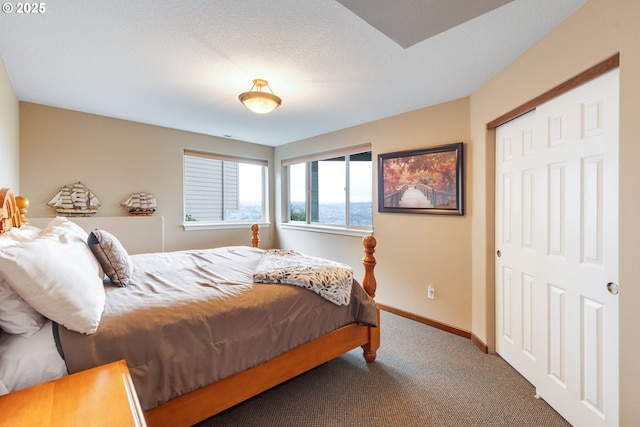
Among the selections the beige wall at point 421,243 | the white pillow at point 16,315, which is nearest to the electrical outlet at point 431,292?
the beige wall at point 421,243

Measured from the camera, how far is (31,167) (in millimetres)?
2922

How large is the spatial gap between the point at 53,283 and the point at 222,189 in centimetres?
351

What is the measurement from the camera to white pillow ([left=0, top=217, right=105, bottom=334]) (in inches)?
41.8

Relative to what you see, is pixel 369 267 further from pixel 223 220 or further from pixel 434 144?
pixel 223 220

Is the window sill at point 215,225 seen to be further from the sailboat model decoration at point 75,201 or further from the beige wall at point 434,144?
the sailboat model decoration at point 75,201

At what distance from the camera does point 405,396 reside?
184 cm

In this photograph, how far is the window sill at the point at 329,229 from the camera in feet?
11.9

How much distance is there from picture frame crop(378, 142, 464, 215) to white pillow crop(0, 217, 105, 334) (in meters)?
2.81

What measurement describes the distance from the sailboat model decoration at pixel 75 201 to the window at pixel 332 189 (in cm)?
274

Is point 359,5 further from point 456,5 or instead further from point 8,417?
point 8,417

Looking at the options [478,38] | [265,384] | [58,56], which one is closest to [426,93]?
[478,38]

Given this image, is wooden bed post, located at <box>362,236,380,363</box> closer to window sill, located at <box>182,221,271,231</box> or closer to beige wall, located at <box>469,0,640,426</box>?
beige wall, located at <box>469,0,640,426</box>

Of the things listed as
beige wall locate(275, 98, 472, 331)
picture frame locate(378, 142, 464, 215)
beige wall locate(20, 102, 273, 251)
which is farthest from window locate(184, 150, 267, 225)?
picture frame locate(378, 142, 464, 215)

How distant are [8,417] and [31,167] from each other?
10.7 ft
